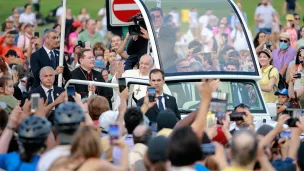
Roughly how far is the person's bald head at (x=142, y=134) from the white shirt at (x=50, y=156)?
1307mm

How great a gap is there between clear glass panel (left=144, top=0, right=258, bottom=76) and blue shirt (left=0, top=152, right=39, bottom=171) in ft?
20.1

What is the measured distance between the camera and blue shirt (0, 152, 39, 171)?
987cm

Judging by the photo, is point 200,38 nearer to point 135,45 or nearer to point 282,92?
point 135,45

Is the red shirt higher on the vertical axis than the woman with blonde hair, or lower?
higher

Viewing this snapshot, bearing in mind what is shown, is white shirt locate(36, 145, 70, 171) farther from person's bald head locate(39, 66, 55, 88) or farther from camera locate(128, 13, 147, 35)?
camera locate(128, 13, 147, 35)

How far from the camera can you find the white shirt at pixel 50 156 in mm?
9516

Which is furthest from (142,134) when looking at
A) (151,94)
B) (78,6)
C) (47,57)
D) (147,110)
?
(78,6)

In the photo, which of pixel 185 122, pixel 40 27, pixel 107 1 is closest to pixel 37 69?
pixel 107 1

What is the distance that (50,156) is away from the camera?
31.4 ft

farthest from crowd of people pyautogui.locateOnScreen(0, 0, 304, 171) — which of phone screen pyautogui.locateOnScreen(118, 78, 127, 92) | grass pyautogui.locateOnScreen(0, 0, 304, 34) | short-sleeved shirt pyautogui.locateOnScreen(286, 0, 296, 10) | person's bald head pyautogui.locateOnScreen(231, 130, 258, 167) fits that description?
grass pyautogui.locateOnScreen(0, 0, 304, 34)

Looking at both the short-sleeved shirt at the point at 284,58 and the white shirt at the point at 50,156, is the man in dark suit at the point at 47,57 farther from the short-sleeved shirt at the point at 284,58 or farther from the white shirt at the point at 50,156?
the white shirt at the point at 50,156

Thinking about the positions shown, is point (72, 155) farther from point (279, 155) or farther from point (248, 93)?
point (248, 93)

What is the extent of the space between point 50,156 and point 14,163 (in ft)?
2.20

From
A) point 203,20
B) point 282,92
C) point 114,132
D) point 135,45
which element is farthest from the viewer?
point 135,45
